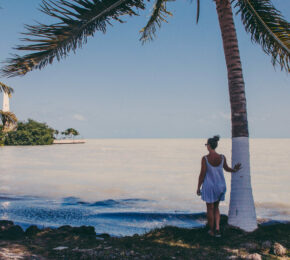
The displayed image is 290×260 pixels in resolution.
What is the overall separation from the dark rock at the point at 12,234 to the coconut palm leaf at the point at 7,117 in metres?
11.5

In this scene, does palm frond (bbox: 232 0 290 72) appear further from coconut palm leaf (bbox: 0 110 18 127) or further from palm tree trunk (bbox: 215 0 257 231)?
coconut palm leaf (bbox: 0 110 18 127)

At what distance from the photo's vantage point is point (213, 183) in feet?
22.5

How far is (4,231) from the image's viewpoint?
300 inches

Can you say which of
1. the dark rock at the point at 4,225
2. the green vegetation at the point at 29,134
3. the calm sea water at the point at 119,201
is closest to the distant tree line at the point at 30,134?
the green vegetation at the point at 29,134

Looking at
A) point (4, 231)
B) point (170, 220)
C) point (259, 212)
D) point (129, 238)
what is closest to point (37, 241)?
point (4, 231)

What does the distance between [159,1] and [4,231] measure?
798 centimetres

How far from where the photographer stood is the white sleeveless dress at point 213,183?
22.5 ft

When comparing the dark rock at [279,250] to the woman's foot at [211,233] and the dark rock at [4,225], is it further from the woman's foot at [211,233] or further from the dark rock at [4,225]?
the dark rock at [4,225]

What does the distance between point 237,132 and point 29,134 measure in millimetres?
75968

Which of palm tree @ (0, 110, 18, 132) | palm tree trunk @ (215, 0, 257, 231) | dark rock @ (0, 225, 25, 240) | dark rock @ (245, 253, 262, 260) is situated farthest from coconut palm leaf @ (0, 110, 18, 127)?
dark rock @ (245, 253, 262, 260)

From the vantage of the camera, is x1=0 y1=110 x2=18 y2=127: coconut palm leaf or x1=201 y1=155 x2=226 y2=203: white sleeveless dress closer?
x1=201 y1=155 x2=226 y2=203: white sleeveless dress

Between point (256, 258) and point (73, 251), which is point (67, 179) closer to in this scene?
point (73, 251)

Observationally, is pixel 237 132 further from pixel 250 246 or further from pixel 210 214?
pixel 250 246

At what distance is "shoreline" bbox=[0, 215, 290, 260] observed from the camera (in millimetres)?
6281
